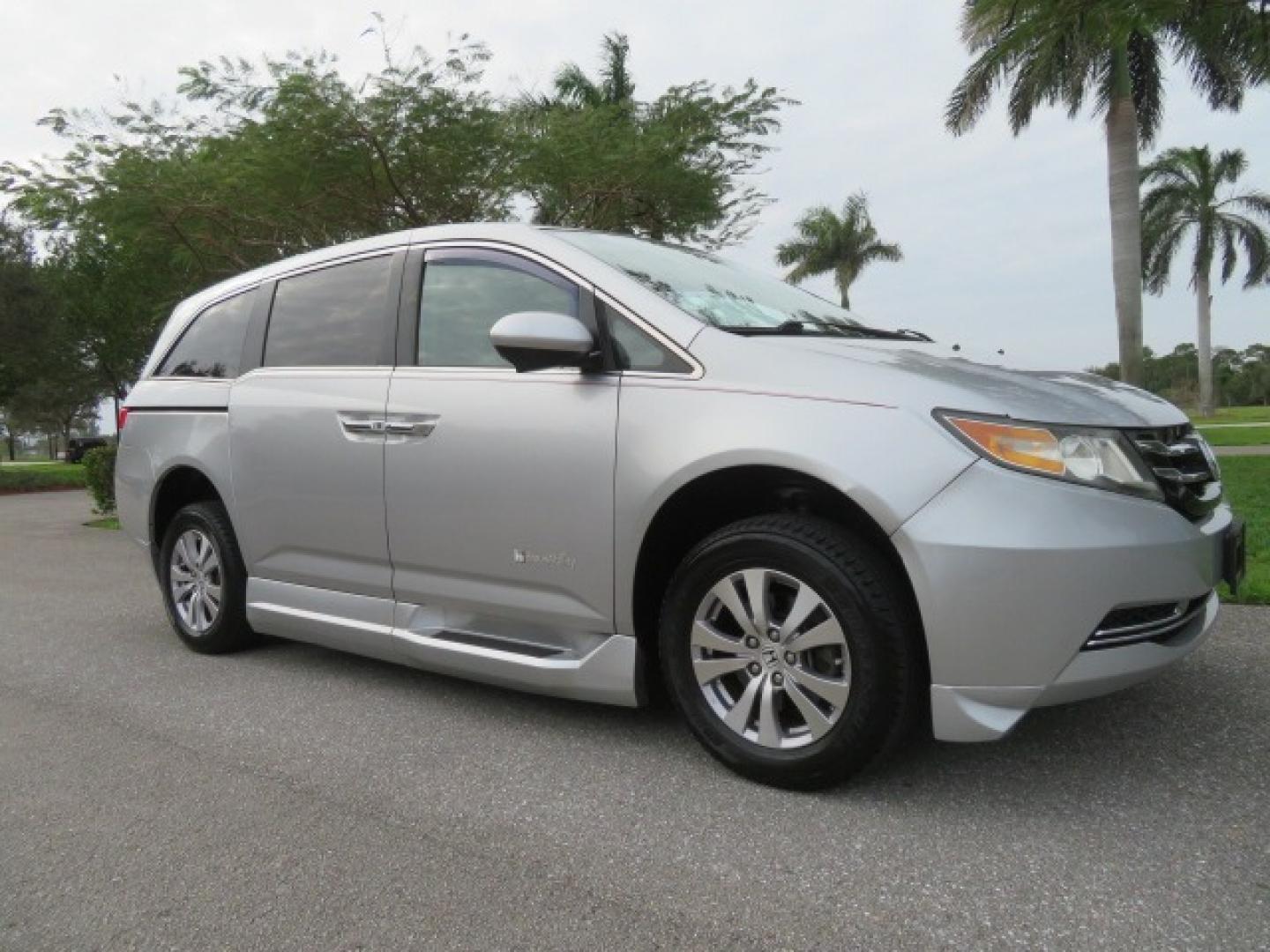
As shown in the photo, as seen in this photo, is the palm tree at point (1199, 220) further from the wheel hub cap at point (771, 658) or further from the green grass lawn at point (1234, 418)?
the wheel hub cap at point (771, 658)

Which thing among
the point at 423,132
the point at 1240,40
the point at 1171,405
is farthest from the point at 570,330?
the point at 1240,40

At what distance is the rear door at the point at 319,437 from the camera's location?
360 centimetres

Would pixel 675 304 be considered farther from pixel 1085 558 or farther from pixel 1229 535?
pixel 1229 535

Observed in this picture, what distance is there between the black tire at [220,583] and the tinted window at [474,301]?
1.49 m

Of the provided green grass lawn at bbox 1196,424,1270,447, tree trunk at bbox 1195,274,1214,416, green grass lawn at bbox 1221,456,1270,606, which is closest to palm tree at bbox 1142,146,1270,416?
tree trunk at bbox 1195,274,1214,416

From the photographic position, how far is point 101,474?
11.6m

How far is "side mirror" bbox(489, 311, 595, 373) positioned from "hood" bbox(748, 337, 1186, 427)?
0.55 metres

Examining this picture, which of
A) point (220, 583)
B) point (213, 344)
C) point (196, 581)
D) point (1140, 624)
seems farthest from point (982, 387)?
point (196, 581)

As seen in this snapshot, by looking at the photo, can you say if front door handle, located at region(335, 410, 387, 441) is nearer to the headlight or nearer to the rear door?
the rear door

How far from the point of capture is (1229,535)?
9.14 feet

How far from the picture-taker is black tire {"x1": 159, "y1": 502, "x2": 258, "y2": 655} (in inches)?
169

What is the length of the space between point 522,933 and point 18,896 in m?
1.25

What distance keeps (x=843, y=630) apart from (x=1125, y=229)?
18.0 m

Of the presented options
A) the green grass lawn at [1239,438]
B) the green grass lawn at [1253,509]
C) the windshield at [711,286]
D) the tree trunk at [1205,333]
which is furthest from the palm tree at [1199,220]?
→ the windshield at [711,286]
